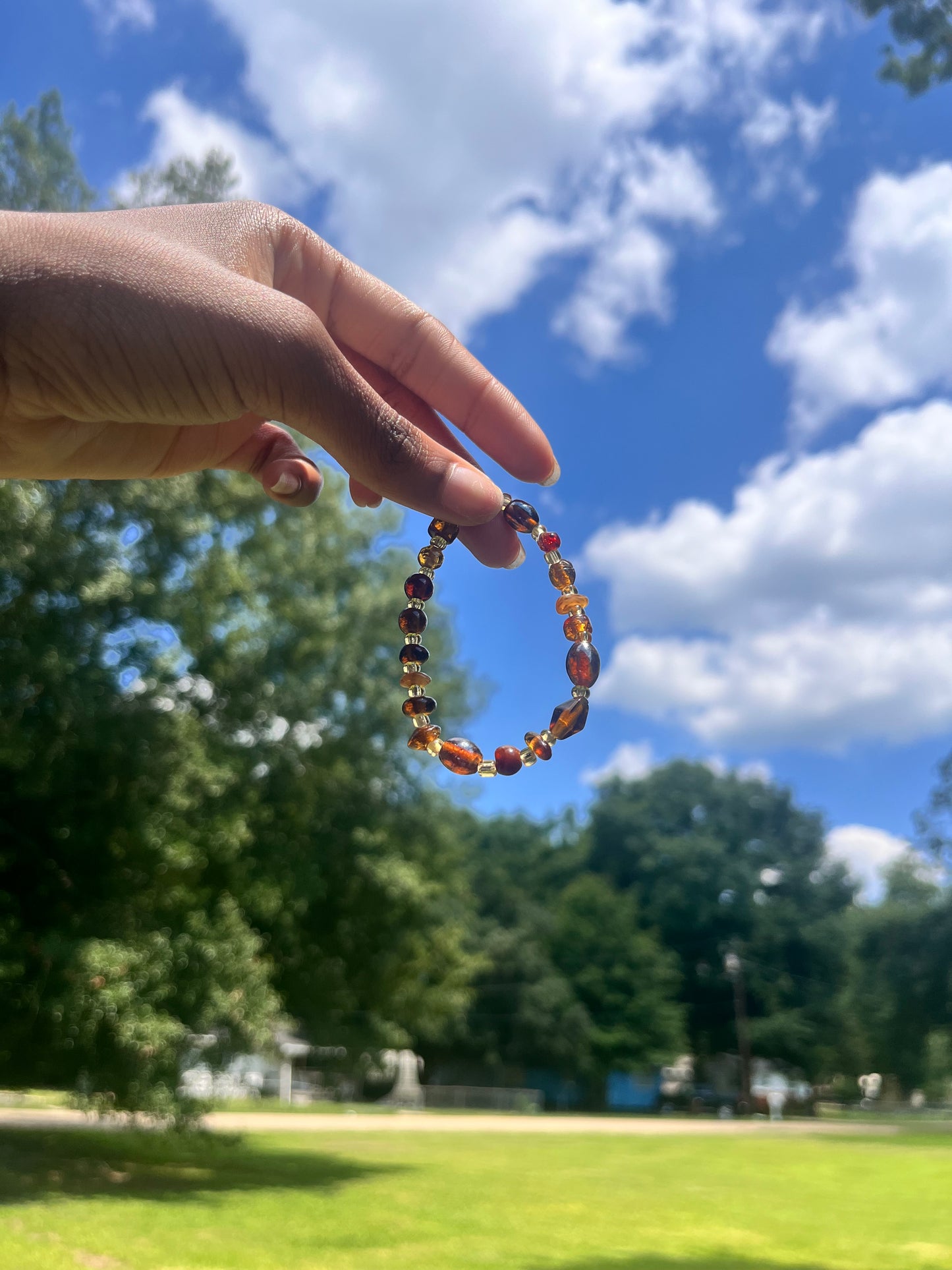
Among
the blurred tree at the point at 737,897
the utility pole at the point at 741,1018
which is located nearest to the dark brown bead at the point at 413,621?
the utility pole at the point at 741,1018

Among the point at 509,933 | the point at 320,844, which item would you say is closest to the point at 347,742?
the point at 320,844

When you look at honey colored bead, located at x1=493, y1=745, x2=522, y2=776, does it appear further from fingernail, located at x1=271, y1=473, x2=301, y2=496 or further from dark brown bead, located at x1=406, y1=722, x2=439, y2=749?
fingernail, located at x1=271, y1=473, x2=301, y2=496

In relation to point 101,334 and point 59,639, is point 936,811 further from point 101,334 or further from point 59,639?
point 101,334

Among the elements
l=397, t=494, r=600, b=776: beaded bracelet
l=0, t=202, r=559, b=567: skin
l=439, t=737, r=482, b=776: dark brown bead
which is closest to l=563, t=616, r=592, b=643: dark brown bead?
l=397, t=494, r=600, b=776: beaded bracelet

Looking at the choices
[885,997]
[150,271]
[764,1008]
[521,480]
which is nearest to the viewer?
[150,271]

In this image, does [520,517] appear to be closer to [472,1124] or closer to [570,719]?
[570,719]

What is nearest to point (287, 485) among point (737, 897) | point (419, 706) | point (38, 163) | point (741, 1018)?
point (419, 706)

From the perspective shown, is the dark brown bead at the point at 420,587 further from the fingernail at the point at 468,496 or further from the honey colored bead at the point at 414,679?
the fingernail at the point at 468,496

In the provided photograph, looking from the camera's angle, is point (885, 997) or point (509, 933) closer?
point (885, 997)
